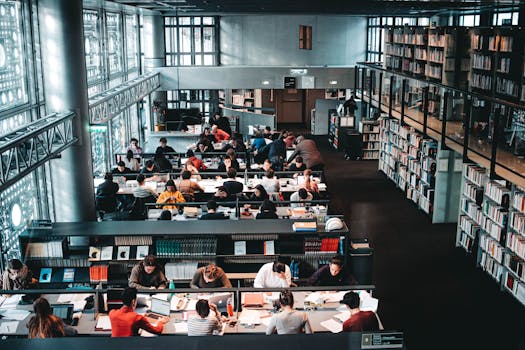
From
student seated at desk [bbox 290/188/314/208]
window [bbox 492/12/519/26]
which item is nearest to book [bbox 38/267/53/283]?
student seated at desk [bbox 290/188/314/208]

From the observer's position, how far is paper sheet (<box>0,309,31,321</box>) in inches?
259

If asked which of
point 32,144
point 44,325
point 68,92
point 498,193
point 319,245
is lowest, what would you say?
point 319,245

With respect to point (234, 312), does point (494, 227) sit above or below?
above

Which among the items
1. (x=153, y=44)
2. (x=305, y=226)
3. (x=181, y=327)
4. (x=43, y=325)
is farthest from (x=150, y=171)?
(x=153, y=44)

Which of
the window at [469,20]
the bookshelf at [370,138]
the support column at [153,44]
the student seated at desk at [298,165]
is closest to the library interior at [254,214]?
the window at [469,20]

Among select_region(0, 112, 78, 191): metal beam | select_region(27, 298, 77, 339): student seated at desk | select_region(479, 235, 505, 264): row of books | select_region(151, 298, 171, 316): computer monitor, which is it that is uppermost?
select_region(0, 112, 78, 191): metal beam

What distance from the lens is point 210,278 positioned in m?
7.02

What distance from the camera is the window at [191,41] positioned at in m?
21.7

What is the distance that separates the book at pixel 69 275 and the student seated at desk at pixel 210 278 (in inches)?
77.0

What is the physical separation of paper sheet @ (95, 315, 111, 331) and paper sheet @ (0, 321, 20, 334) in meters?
0.85

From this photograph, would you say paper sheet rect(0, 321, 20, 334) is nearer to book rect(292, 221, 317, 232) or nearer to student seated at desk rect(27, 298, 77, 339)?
student seated at desk rect(27, 298, 77, 339)

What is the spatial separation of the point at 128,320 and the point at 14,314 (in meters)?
1.59

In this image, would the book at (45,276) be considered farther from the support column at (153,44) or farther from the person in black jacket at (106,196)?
the support column at (153,44)

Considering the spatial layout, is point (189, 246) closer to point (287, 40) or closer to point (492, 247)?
point (492, 247)
